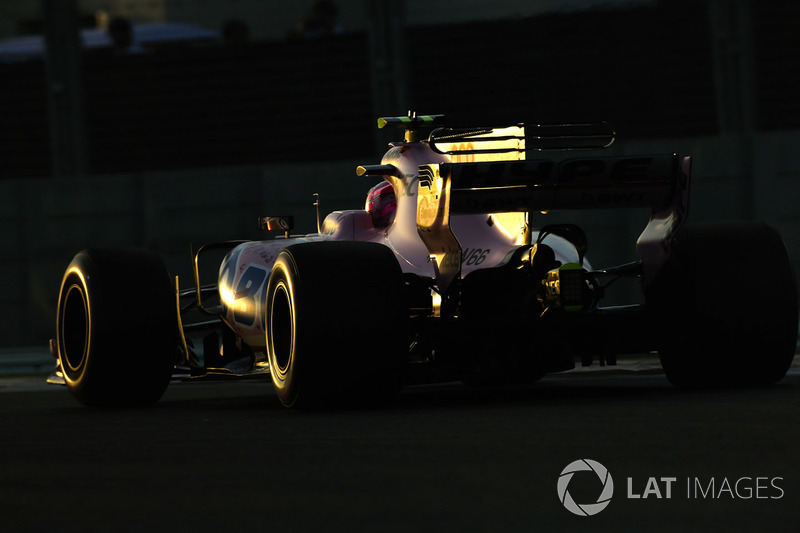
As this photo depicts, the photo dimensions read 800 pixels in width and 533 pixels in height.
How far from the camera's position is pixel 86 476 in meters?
6.80

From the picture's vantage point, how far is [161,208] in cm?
1698

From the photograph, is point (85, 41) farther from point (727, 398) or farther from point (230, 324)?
point (727, 398)

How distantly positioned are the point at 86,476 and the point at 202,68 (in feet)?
38.5

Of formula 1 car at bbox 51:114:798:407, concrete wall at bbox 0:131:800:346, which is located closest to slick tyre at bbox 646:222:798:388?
formula 1 car at bbox 51:114:798:407

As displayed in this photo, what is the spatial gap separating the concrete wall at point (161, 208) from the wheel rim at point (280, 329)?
6.46 metres

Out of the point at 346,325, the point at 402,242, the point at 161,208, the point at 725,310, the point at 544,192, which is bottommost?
the point at 725,310

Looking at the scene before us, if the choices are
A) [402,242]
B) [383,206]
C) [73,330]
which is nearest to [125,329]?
[73,330]

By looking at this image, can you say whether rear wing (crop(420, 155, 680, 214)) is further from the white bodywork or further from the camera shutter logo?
the camera shutter logo

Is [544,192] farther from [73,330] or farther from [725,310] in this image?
[73,330]

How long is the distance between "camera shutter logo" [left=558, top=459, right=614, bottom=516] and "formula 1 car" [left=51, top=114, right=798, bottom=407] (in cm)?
289

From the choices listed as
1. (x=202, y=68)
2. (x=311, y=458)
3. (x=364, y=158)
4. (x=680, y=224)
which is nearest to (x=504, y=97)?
(x=364, y=158)

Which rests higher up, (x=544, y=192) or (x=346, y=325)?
(x=544, y=192)

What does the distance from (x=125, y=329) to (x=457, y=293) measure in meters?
2.22

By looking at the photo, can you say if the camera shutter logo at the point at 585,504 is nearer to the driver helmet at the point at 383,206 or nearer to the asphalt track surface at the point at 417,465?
the asphalt track surface at the point at 417,465
